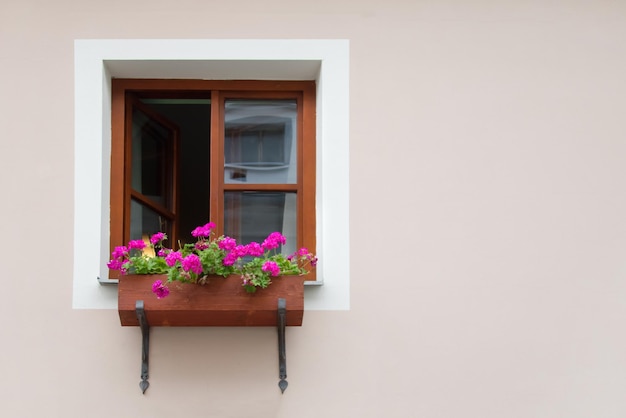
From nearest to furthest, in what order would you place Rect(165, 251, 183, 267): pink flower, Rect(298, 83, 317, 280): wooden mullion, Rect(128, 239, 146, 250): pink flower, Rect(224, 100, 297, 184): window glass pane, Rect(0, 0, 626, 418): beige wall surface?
Rect(165, 251, 183, 267): pink flower, Rect(128, 239, 146, 250): pink flower, Rect(0, 0, 626, 418): beige wall surface, Rect(298, 83, 317, 280): wooden mullion, Rect(224, 100, 297, 184): window glass pane

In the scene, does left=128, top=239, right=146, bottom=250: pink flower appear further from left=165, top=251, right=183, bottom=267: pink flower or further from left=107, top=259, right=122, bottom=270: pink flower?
left=165, top=251, right=183, bottom=267: pink flower

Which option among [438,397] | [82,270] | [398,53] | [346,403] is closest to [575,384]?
[438,397]

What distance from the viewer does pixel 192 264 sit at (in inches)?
184

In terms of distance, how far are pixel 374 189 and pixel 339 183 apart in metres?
0.16

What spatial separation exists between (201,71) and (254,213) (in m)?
0.73

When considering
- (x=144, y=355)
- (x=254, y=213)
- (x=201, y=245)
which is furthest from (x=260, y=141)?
(x=144, y=355)

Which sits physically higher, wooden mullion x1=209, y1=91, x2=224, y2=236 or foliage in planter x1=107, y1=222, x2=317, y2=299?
wooden mullion x1=209, y1=91, x2=224, y2=236

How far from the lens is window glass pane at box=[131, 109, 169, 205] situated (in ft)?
18.4

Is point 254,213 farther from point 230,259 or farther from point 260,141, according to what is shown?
point 230,259

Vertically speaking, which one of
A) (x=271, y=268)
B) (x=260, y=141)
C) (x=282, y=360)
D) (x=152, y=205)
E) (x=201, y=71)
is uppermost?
(x=201, y=71)

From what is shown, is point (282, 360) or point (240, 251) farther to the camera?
point (282, 360)

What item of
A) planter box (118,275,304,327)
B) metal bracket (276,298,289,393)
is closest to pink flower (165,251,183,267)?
planter box (118,275,304,327)

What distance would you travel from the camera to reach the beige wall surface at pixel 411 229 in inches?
197

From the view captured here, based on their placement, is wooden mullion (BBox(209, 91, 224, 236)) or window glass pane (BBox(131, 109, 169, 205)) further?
window glass pane (BBox(131, 109, 169, 205))
